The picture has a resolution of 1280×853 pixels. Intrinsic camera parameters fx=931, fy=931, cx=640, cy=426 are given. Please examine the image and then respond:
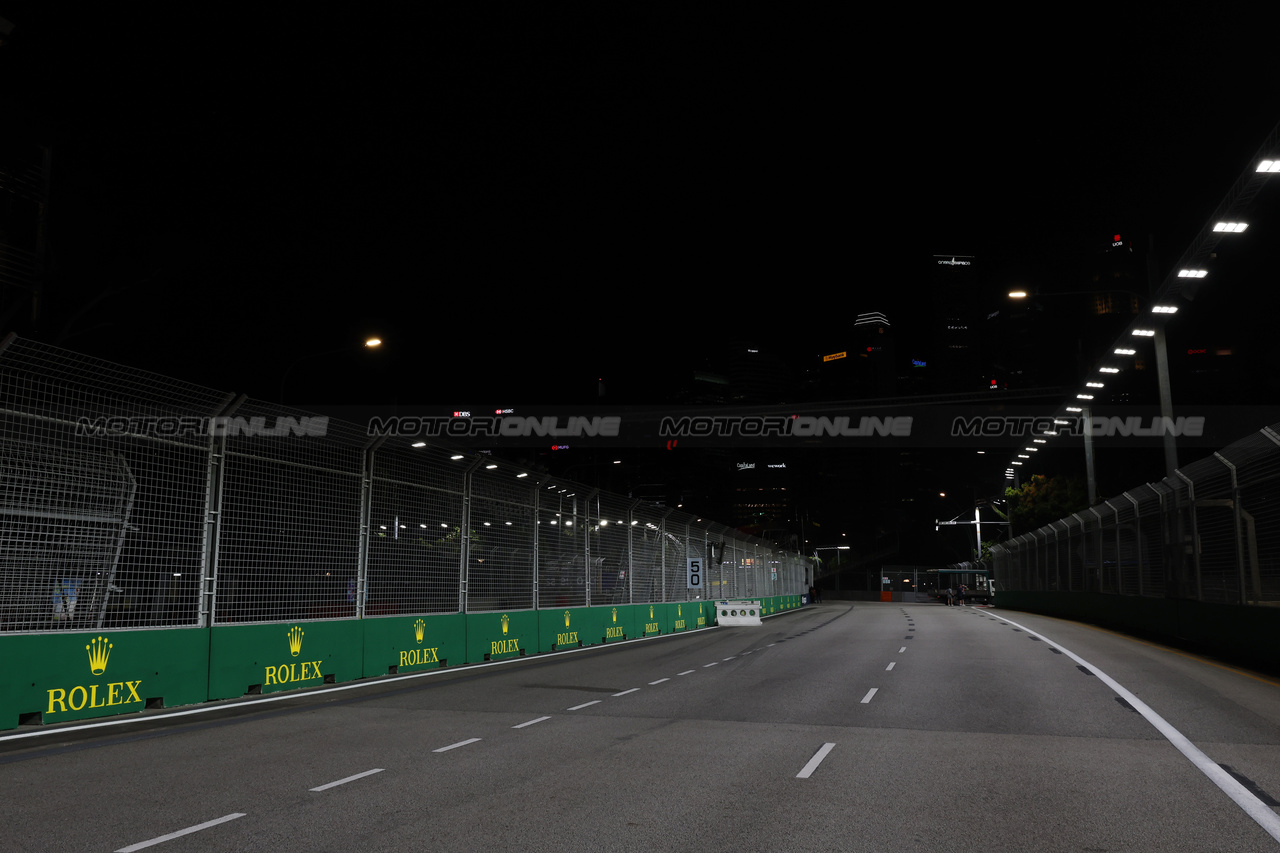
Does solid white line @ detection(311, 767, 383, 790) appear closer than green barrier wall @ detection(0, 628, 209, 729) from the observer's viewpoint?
Yes

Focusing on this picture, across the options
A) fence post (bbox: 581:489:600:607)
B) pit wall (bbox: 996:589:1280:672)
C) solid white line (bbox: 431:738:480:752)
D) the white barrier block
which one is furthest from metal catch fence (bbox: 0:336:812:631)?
the white barrier block

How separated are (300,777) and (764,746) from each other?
402cm

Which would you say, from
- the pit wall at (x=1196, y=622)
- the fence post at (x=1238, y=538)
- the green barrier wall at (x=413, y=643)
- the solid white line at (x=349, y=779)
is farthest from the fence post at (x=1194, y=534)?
the solid white line at (x=349, y=779)

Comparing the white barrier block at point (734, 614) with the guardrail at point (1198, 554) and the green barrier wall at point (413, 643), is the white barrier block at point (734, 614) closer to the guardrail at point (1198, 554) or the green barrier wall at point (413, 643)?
the guardrail at point (1198, 554)

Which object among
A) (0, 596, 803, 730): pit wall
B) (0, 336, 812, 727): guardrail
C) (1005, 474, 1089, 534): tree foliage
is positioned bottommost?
(0, 596, 803, 730): pit wall

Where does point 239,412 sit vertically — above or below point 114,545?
above

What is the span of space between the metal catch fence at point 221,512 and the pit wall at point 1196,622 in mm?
13808

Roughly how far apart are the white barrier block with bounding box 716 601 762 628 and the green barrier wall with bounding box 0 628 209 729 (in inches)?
995

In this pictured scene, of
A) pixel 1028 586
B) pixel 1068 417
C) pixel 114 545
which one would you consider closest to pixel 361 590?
pixel 114 545

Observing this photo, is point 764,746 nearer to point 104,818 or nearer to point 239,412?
point 104,818

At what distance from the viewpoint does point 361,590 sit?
1517cm

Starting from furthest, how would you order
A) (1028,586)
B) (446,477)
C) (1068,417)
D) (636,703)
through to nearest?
1. (1028,586)
2. (1068,417)
3. (446,477)
4. (636,703)

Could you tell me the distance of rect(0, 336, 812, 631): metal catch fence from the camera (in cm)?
1013

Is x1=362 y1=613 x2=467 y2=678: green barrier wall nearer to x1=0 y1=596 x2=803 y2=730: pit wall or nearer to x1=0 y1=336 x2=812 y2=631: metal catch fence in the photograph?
x1=0 y1=596 x2=803 y2=730: pit wall
